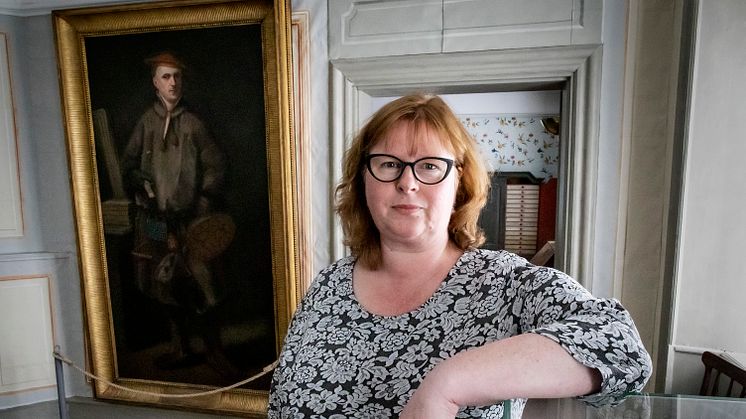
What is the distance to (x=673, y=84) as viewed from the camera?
6.37 feet

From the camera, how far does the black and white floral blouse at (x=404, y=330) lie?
29.6 inches

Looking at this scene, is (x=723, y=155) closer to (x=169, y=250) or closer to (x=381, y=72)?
(x=381, y=72)

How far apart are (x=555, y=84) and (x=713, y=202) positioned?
0.86 metres

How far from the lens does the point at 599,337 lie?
610 millimetres

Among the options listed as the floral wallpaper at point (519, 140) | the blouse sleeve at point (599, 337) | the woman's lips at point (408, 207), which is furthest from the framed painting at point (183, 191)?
the floral wallpaper at point (519, 140)

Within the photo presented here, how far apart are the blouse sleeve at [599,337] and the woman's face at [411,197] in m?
0.31

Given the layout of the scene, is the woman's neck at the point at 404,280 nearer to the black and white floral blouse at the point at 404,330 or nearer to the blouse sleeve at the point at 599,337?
the black and white floral blouse at the point at 404,330

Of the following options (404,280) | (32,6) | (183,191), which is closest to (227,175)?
(183,191)

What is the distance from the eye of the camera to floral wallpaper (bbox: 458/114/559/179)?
5.95 m

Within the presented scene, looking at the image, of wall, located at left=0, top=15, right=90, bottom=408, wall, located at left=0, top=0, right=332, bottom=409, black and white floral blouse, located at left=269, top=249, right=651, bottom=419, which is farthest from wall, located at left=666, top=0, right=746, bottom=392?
wall, located at left=0, top=15, right=90, bottom=408

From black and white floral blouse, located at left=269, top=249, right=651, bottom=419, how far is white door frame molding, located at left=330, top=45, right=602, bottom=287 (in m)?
1.36

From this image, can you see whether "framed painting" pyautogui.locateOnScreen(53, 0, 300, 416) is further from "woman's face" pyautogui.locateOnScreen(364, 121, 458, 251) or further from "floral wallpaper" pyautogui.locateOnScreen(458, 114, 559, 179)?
"floral wallpaper" pyautogui.locateOnScreen(458, 114, 559, 179)

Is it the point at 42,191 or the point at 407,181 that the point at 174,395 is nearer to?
the point at 42,191

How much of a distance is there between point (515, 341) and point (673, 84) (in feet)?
6.23
